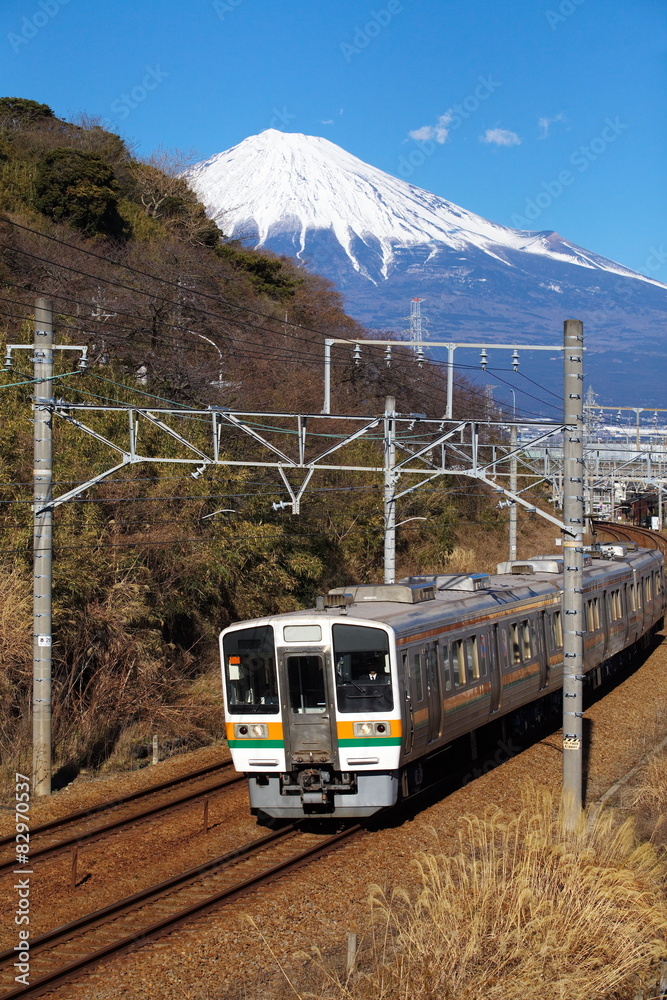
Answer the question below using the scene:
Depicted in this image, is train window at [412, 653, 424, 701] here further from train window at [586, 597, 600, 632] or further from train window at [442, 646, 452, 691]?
train window at [586, 597, 600, 632]

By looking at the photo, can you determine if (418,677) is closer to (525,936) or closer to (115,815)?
(115,815)

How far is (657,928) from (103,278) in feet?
87.2

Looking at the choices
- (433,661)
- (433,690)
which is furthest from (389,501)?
(433,690)

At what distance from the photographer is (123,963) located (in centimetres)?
768

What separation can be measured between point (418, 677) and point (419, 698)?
222 mm

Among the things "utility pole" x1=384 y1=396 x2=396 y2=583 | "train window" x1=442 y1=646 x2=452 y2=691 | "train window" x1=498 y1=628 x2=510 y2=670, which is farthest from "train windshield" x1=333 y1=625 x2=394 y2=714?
"utility pole" x1=384 y1=396 x2=396 y2=583

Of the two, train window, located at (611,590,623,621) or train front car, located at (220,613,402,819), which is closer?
train front car, located at (220,613,402,819)

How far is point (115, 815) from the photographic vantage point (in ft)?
39.4

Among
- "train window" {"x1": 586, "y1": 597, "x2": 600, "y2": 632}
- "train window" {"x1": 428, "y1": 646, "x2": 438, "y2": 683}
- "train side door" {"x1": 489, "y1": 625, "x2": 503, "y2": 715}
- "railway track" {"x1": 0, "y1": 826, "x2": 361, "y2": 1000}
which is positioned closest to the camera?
"railway track" {"x1": 0, "y1": 826, "x2": 361, "y2": 1000}

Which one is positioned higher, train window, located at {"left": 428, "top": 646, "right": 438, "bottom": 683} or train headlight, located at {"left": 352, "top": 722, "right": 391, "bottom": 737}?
train window, located at {"left": 428, "top": 646, "right": 438, "bottom": 683}

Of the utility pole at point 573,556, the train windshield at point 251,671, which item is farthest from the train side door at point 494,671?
the train windshield at point 251,671

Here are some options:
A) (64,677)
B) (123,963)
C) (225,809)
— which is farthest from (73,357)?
(123,963)

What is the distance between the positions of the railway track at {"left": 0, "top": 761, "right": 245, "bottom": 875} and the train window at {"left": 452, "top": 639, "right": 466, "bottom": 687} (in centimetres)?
329

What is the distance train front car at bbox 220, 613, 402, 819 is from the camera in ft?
35.0
